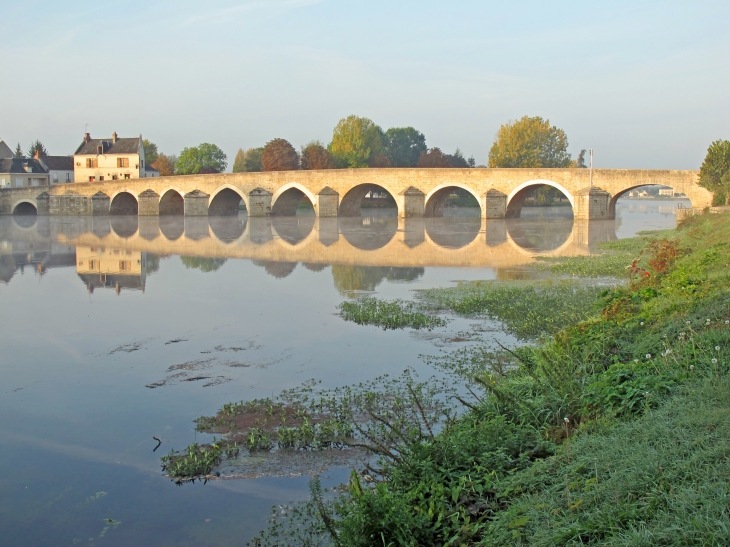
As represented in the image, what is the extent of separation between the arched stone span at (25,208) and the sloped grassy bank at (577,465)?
4770 centimetres

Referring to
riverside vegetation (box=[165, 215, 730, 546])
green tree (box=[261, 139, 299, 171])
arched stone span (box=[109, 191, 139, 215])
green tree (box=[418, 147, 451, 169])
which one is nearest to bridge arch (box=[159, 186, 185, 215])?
arched stone span (box=[109, 191, 139, 215])

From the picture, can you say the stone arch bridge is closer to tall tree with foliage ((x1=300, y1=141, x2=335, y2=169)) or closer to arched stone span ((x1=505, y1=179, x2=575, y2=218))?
arched stone span ((x1=505, y1=179, x2=575, y2=218))

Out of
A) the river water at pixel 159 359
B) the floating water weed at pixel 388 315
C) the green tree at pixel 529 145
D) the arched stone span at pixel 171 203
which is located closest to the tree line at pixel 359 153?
the green tree at pixel 529 145

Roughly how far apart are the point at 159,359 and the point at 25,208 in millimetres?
45368

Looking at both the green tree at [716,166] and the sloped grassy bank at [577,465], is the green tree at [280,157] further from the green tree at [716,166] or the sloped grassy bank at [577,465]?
the sloped grassy bank at [577,465]

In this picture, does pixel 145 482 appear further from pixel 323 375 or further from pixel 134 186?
pixel 134 186

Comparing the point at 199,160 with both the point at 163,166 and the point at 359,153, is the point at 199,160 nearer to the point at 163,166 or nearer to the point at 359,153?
the point at 163,166

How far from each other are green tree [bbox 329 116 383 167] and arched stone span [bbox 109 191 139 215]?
18.4m

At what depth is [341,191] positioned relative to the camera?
38031 mm

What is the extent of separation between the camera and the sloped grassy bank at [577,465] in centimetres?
277

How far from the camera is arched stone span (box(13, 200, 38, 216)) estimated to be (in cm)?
4665

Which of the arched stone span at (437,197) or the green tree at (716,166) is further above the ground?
the green tree at (716,166)

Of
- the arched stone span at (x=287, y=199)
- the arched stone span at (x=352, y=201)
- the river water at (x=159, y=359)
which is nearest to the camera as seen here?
the river water at (x=159, y=359)

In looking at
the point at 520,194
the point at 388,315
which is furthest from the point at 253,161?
the point at 388,315
